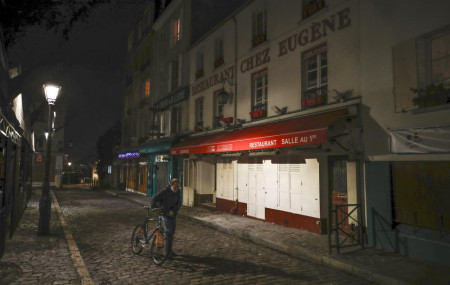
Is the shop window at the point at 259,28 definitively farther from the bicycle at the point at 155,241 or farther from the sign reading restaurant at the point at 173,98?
the bicycle at the point at 155,241

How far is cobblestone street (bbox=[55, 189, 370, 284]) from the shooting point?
598 cm

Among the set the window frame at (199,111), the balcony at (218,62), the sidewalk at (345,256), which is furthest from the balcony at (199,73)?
the sidewalk at (345,256)

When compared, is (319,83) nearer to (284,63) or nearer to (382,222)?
(284,63)

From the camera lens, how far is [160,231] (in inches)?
279

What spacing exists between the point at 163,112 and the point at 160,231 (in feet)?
52.9

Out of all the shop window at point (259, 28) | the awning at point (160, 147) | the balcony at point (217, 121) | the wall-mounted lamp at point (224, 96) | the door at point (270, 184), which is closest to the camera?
the door at point (270, 184)

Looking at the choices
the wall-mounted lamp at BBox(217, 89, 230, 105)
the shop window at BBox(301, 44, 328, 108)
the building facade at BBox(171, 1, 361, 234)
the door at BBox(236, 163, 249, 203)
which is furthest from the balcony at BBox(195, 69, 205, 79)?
the shop window at BBox(301, 44, 328, 108)

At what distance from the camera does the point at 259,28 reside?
43.9ft

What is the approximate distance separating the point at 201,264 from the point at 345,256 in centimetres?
307

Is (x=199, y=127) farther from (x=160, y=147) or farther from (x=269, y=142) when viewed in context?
(x=269, y=142)

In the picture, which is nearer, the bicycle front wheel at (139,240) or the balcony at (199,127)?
the bicycle front wheel at (139,240)

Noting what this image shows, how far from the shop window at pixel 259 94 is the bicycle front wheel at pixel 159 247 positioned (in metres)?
6.69

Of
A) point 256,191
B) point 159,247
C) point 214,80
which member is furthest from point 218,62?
point 159,247

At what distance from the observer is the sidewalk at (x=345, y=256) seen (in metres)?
5.95
